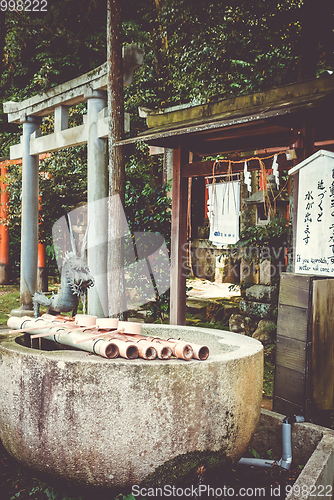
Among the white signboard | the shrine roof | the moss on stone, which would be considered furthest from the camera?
the white signboard

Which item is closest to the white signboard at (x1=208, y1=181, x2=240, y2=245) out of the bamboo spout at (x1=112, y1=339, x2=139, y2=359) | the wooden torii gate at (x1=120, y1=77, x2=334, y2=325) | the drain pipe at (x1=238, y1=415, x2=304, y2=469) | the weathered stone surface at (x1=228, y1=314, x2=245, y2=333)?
the wooden torii gate at (x1=120, y1=77, x2=334, y2=325)

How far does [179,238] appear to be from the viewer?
20.8 feet

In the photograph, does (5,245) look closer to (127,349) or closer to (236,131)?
(236,131)

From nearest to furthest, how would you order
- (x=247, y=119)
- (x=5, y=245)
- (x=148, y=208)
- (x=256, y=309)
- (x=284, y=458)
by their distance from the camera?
(x=284, y=458) < (x=247, y=119) < (x=256, y=309) < (x=148, y=208) < (x=5, y=245)

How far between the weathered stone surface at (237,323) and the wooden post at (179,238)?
8.43 feet

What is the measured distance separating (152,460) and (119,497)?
0.44m

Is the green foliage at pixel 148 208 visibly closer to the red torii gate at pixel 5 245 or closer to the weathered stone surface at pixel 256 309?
the weathered stone surface at pixel 256 309

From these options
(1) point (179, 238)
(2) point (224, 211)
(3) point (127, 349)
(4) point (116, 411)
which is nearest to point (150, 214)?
(1) point (179, 238)

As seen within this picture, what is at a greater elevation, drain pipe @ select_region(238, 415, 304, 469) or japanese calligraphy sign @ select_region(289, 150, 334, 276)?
japanese calligraphy sign @ select_region(289, 150, 334, 276)

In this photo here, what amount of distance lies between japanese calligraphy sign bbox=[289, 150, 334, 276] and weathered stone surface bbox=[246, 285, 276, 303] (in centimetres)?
413

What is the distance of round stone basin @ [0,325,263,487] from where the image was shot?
2.90 meters

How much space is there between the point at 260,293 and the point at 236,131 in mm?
3703

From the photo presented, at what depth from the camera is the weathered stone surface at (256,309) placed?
8.32 metres

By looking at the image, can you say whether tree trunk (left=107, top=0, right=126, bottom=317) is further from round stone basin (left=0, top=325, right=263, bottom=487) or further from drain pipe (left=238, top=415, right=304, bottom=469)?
round stone basin (left=0, top=325, right=263, bottom=487)
